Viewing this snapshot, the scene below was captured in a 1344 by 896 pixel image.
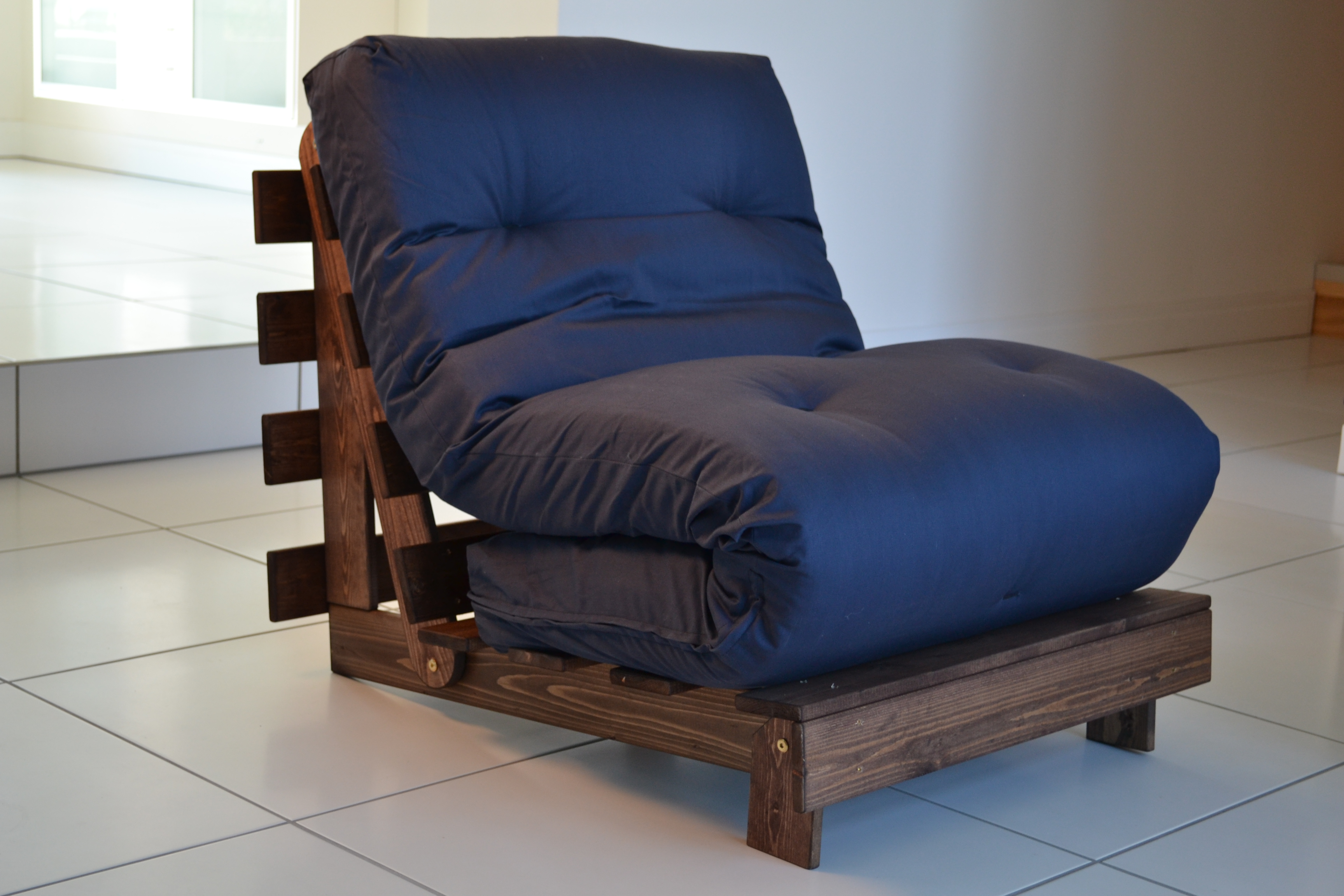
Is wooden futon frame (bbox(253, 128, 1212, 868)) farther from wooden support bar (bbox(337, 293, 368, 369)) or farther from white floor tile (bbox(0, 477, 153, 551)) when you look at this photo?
white floor tile (bbox(0, 477, 153, 551))

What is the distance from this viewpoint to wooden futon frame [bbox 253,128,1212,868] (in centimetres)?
134

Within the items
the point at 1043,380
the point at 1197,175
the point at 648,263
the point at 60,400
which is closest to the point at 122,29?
the point at 60,400

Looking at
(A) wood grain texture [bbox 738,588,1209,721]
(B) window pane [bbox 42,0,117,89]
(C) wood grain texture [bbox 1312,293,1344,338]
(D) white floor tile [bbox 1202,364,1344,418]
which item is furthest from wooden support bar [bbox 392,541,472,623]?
(C) wood grain texture [bbox 1312,293,1344,338]

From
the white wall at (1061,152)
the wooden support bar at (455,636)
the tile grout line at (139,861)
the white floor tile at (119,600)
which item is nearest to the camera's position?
the tile grout line at (139,861)

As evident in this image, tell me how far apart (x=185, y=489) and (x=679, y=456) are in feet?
4.99

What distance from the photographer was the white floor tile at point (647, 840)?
1.31 m

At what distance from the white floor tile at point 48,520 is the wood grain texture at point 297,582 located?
0.61 meters

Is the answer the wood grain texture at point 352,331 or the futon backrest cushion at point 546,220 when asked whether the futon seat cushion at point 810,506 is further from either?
the wood grain texture at point 352,331

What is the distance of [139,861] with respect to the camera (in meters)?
1.29

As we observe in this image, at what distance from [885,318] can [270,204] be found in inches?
93.8

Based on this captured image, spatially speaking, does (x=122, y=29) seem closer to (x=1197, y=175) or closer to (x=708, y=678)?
(x=1197, y=175)

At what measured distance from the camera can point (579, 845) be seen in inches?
54.1

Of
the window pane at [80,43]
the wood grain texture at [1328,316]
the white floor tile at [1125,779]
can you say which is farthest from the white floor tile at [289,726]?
the wood grain texture at [1328,316]

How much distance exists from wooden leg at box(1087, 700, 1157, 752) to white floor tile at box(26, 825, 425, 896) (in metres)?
0.84
